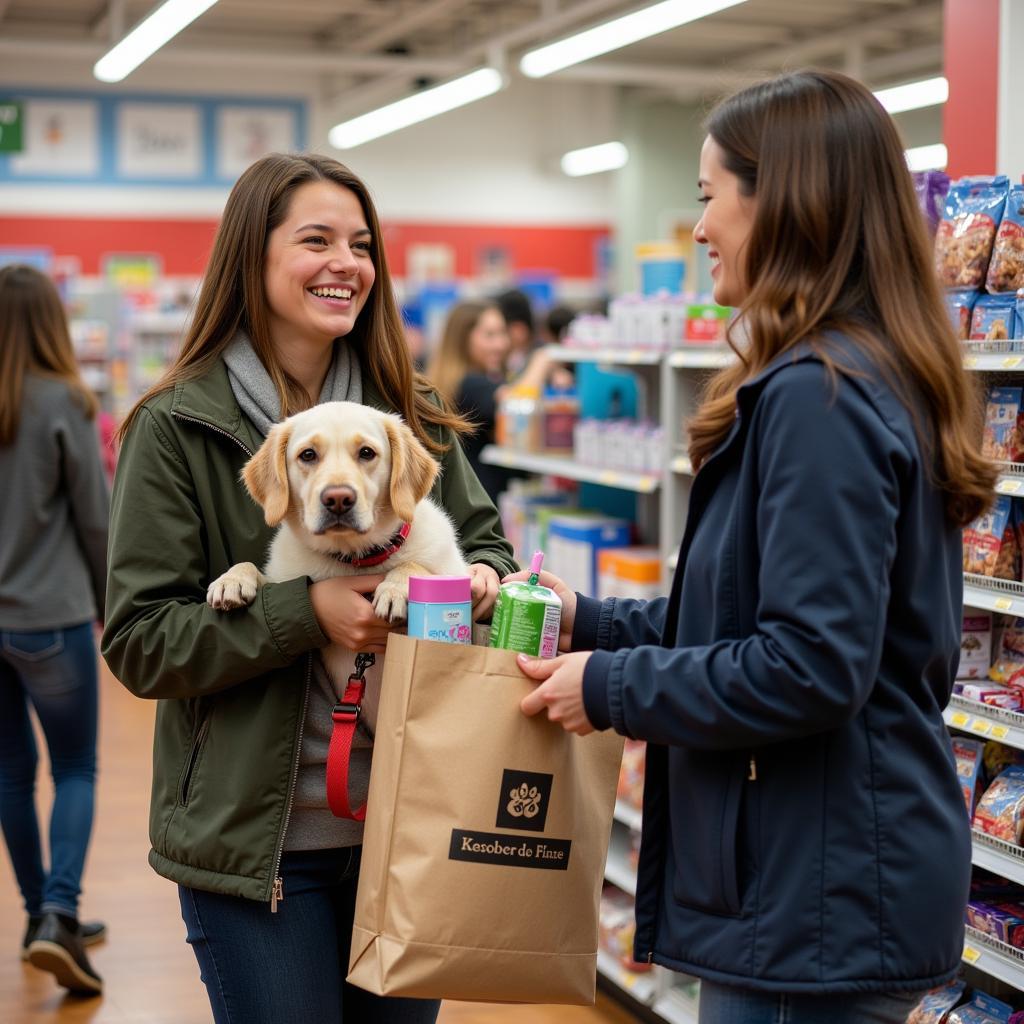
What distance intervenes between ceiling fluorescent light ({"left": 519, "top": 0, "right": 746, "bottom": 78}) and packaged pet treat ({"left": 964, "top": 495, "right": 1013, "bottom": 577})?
21.6 ft

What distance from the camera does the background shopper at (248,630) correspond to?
6.25ft

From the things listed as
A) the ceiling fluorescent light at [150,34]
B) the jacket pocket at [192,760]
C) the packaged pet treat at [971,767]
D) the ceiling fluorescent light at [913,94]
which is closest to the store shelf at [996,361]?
the packaged pet treat at [971,767]

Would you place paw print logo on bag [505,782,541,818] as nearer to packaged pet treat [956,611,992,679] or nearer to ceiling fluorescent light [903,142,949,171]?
packaged pet treat [956,611,992,679]

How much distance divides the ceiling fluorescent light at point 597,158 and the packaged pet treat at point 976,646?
14.7 metres

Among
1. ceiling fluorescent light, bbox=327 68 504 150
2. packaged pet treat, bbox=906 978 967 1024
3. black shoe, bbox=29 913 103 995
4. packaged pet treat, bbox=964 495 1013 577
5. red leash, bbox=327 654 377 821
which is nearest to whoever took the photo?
red leash, bbox=327 654 377 821

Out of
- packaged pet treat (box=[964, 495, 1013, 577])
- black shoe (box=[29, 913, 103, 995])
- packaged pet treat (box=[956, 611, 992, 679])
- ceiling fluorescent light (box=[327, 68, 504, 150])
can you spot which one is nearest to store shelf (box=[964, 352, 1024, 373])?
packaged pet treat (box=[964, 495, 1013, 577])

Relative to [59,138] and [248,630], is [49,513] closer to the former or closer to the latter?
[248,630]

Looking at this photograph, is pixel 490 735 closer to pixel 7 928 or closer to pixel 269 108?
pixel 7 928

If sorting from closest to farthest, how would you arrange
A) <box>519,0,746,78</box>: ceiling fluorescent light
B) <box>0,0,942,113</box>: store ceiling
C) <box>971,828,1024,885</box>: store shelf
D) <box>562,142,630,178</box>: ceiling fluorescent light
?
<box>971,828,1024,885</box>: store shelf < <box>519,0,746,78</box>: ceiling fluorescent light < <box>0,0,942,113</box>: store ceiling < <box>562,142,630,178</box>: ceiling fluorescent light

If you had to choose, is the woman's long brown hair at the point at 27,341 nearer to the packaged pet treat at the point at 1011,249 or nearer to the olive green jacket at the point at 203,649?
the olive green jacket at the point at 203,649

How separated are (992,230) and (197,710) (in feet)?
6.74

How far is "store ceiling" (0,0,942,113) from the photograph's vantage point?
45.9 feet

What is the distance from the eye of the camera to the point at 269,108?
1705 centimetres

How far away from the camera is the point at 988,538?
9.93 feet
